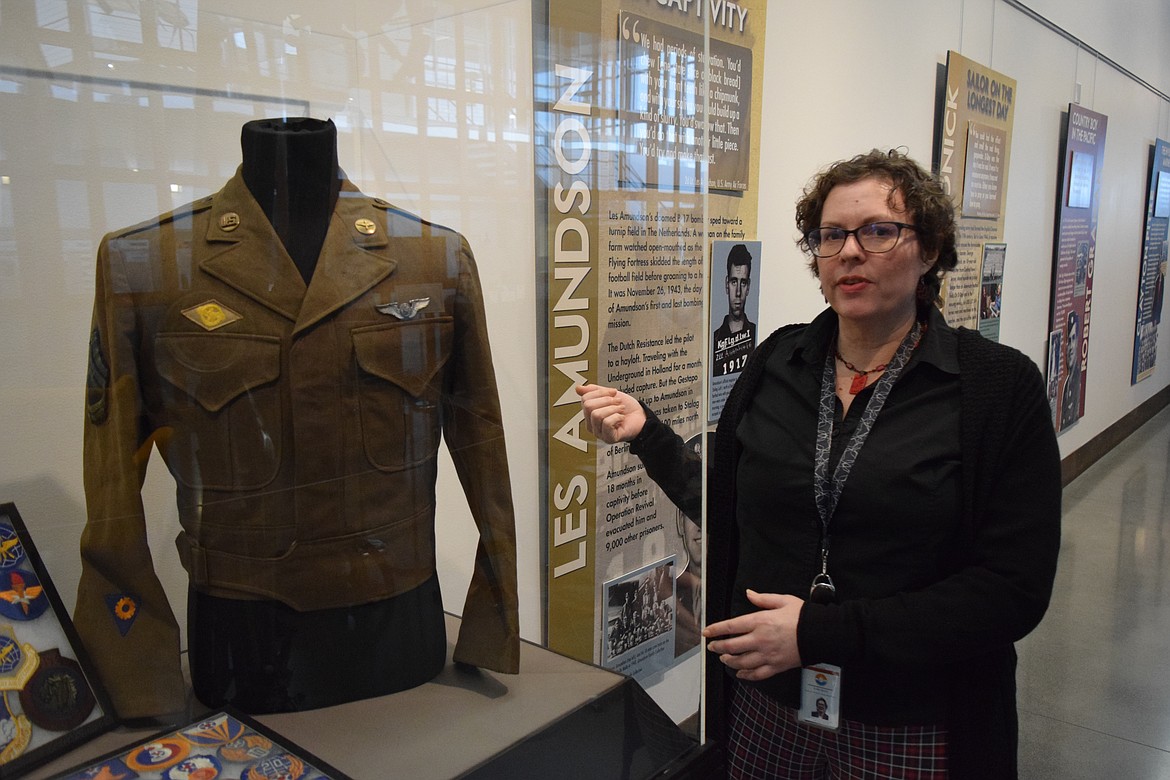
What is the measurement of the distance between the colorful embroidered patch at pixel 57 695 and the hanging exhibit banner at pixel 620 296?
0.71 metres

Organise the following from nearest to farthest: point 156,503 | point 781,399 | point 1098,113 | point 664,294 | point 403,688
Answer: point 156,503
point 403,688
point 781,399
point 664,294
point 1098,113

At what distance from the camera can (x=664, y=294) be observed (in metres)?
1.58

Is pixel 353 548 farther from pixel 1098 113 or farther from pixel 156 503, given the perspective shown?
pixel 1098 113

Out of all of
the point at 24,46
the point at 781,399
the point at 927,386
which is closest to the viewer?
the point at 24,46

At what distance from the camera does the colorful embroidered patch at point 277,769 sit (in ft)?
3.02

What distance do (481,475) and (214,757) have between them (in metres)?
0.47

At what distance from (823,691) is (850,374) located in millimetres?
479

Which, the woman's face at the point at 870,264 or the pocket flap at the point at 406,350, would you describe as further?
the woman's face at the point at 870,264

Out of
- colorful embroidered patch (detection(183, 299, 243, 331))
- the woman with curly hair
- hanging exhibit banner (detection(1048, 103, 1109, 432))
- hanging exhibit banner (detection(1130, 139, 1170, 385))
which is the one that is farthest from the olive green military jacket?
hanging exhibit banner (detection(1130, 139, 1170, 385))

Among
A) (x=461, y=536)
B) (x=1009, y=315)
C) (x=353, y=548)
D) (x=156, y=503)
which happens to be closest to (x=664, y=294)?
(x=461, y=536)

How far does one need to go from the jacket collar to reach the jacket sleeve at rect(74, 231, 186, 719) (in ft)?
0.29

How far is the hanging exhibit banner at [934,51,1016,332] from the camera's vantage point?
12.7 ft

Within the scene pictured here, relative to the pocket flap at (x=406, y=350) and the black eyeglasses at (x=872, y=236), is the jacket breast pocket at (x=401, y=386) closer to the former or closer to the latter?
the pocket flap at (x=406, y=350)

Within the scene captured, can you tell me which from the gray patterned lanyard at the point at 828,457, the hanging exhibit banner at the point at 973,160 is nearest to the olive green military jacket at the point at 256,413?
the gray patterned lanyard at the point at 828,457
